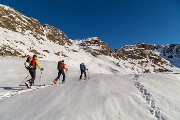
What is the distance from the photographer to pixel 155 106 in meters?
8.73

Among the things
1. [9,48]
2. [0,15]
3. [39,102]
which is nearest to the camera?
[39,102]

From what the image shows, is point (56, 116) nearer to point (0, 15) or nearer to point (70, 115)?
point (70, 115)

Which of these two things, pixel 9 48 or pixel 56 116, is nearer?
pixel 56 116

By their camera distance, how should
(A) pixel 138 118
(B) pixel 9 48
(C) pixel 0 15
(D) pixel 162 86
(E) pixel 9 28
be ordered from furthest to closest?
1. (C) pixel 0 15
2. (E) pixel 9 28
3. (B) pixel 9 48
4. (D) pixel 162 86
5. (A) pixel 138 118

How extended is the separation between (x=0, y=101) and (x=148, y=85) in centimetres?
810

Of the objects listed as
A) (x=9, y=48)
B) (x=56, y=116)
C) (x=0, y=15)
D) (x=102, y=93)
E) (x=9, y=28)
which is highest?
(x=0, y=15)

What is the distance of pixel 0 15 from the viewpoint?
6856 cm

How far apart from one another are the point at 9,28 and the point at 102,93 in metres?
58.3

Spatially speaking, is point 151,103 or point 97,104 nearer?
point 97,104

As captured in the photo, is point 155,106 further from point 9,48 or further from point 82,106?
point 9,48

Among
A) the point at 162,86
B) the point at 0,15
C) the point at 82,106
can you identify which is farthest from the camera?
the point at 0,15

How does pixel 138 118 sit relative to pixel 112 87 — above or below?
below

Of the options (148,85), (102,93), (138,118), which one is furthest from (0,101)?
(148,85)

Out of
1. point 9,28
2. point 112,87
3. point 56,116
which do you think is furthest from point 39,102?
point 9,28
